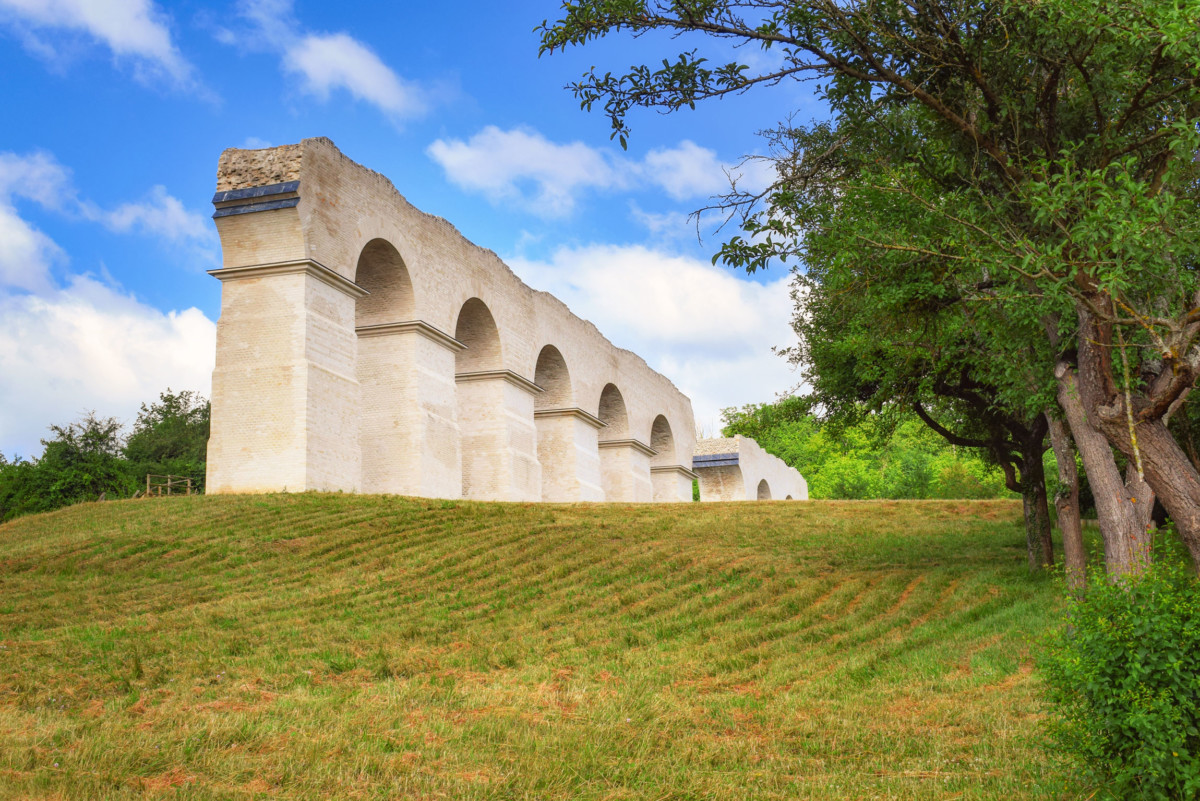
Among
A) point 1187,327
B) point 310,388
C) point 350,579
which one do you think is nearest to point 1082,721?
point 1187,327

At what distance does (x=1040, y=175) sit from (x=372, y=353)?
1643 centimetres

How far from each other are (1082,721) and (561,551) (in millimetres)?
9724

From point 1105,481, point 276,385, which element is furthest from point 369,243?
point 1105,481

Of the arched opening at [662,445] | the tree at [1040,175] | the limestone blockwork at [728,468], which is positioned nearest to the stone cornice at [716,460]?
the limestone blockwork at [728,468]

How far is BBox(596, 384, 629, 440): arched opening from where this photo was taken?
34281 mm

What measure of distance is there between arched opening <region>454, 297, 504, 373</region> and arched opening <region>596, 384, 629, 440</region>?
8.88 metres

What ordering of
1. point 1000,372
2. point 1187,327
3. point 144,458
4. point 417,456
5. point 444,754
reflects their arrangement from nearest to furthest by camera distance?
point 444,754 < point 1187,327 < point 1000,372 < point 417,456 < point 144,458

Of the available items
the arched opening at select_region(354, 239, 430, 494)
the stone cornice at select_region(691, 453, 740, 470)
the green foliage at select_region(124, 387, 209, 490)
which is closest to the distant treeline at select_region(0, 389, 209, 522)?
the green foliage at select_region(124, 387, 209, 490)

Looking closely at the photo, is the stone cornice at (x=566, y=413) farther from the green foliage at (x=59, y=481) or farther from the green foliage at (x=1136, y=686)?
the green foliage at (x=1136, y=686)

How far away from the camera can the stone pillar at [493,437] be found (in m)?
25.0

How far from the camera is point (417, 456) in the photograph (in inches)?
838

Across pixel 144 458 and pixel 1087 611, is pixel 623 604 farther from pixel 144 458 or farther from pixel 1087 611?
pixel 144 458

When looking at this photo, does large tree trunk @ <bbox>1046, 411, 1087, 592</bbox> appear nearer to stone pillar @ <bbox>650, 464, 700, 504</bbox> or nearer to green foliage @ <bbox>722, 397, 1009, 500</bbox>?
green foliage @ <bbox>722, 397, 1009, 500</bbox>

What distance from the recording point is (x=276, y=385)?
719 inches
